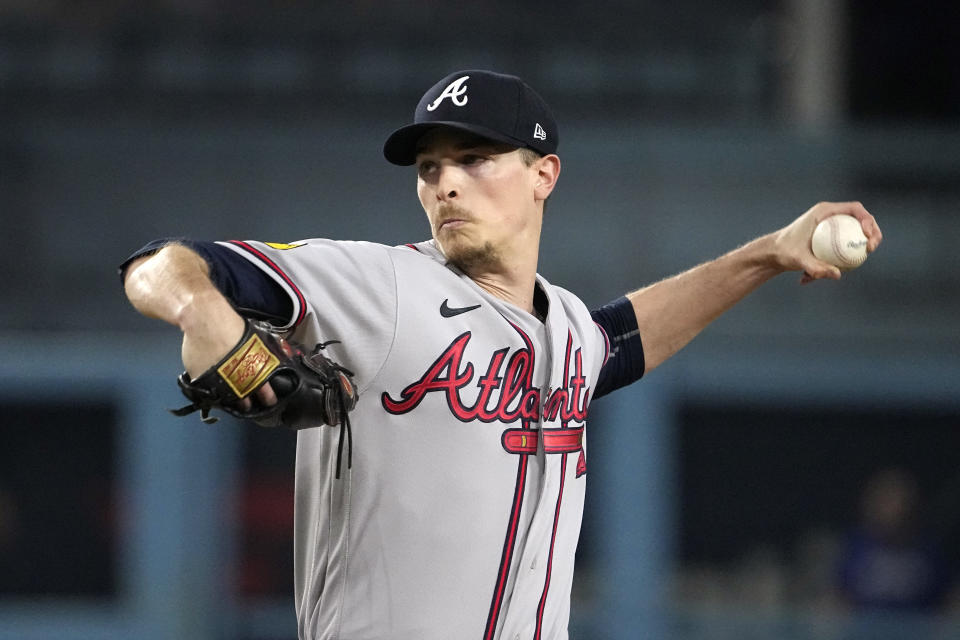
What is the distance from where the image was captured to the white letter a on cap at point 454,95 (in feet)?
7.06

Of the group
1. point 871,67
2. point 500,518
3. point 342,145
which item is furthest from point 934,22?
point 500,518

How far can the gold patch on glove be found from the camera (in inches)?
64.6

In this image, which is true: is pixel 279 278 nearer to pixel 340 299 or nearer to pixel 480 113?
pixel 340 299

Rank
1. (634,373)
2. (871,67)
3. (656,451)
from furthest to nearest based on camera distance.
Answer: (871,67) → (656,451) → (634,373)

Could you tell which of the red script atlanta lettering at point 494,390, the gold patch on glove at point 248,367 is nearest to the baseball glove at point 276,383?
the gold patch on glove at point 248,367

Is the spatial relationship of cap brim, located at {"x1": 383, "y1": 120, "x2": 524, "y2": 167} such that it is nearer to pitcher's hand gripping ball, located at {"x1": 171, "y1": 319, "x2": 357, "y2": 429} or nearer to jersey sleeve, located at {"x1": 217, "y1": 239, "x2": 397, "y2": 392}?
jersey sleeve, located at {"x1": 217, "y1": 239, "x2": 397, "y2": 392}

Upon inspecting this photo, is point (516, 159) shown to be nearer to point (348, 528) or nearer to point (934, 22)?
point (348, 528)

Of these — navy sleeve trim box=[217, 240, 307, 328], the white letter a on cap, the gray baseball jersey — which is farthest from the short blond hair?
navy sleeve trim box=[217, 240, 307, 328]

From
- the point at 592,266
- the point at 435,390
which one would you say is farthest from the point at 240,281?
the point at 592,266

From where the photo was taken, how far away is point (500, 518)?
6.78ft

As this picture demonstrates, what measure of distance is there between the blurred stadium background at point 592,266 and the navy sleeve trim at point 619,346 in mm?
4049

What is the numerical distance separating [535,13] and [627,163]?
6.55 ft

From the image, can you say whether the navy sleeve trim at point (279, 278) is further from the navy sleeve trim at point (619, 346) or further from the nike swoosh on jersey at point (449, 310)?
the navy sleeve trim at point (619, 346)

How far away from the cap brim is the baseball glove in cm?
48
